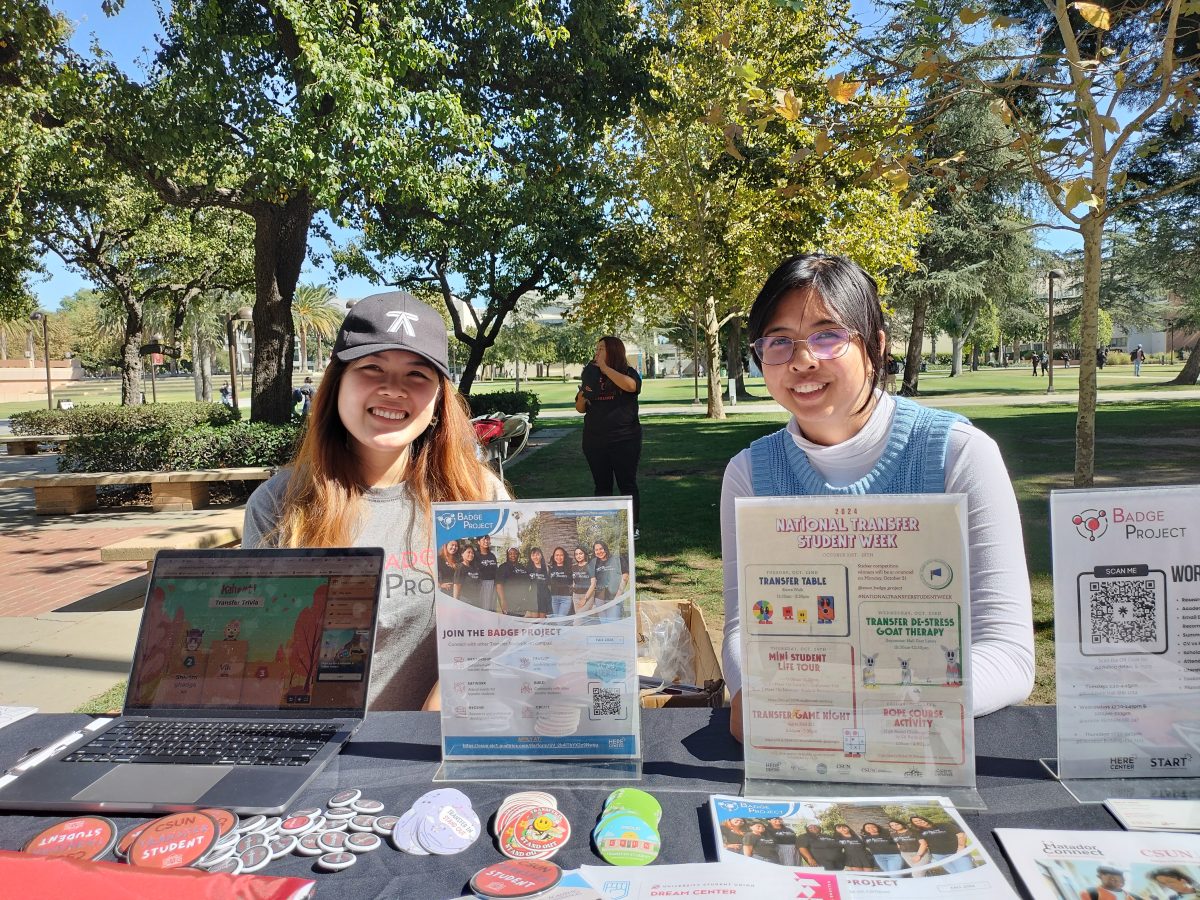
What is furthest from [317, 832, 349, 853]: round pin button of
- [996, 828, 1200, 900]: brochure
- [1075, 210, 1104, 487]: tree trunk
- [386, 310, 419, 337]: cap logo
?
[1075, 210, 1104, 487]: tree trunk

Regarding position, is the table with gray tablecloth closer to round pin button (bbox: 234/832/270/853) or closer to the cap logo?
round pin button (bbox: 234/832/270/853)

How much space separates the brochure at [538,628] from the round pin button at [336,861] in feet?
0.92

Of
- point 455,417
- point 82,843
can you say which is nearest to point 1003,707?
point 455,417

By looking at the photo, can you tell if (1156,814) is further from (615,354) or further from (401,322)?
(615,354)

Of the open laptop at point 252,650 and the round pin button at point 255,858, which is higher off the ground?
the open laptop at point 252,650

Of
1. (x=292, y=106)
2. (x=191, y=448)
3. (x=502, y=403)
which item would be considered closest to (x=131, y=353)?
(x=502, y=403)

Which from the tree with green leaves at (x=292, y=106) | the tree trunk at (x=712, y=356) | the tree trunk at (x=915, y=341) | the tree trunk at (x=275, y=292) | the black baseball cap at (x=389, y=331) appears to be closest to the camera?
the black baseball cap at (x=389, y=331)

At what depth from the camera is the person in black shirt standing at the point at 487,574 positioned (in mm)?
1332

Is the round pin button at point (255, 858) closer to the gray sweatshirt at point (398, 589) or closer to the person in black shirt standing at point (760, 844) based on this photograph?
the person in black shirt standing at point (760, 844)

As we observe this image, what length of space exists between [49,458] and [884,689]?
19500mm

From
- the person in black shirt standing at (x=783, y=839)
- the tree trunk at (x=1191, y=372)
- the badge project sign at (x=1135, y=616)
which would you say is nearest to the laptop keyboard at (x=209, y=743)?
the person in black shirt standing at (x=783, y=839)

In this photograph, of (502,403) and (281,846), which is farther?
(502,403)

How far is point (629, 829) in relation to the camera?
3.80ft

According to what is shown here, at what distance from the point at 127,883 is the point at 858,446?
1.55 metres
